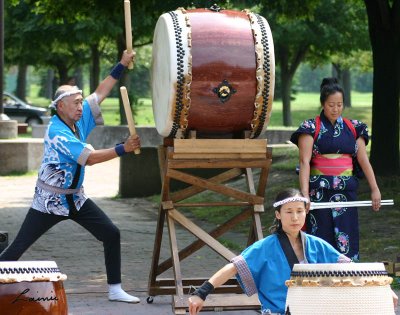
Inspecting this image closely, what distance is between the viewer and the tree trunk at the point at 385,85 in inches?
574

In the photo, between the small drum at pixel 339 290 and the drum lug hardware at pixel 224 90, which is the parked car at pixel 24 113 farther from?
the small drum at pixel 339 290

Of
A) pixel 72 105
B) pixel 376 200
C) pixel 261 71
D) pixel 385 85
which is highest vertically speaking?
pixel 261 71

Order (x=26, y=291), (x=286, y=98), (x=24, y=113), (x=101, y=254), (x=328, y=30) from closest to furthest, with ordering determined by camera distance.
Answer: (x=26, y=291) < (x=101, y=254) < (x=328, y=30) < (x=286, y=98) < (x=24, y=113)

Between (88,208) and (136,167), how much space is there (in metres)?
8.40

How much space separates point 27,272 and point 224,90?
10.3 feet

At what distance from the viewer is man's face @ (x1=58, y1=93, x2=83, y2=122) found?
782 centimetres

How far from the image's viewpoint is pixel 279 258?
17.9 ft

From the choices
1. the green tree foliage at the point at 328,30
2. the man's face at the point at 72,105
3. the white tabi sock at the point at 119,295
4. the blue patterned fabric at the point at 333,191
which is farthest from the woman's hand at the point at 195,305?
the green tree foliage at the point at 328,30

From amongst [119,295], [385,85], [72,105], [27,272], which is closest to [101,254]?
[119,295]

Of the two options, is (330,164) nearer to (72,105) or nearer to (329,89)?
(329,89)

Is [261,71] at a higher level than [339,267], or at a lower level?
higher

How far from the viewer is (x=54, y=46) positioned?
116ft

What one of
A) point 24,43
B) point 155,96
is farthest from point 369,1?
point 24,43

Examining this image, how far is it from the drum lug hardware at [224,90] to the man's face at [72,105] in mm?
981
